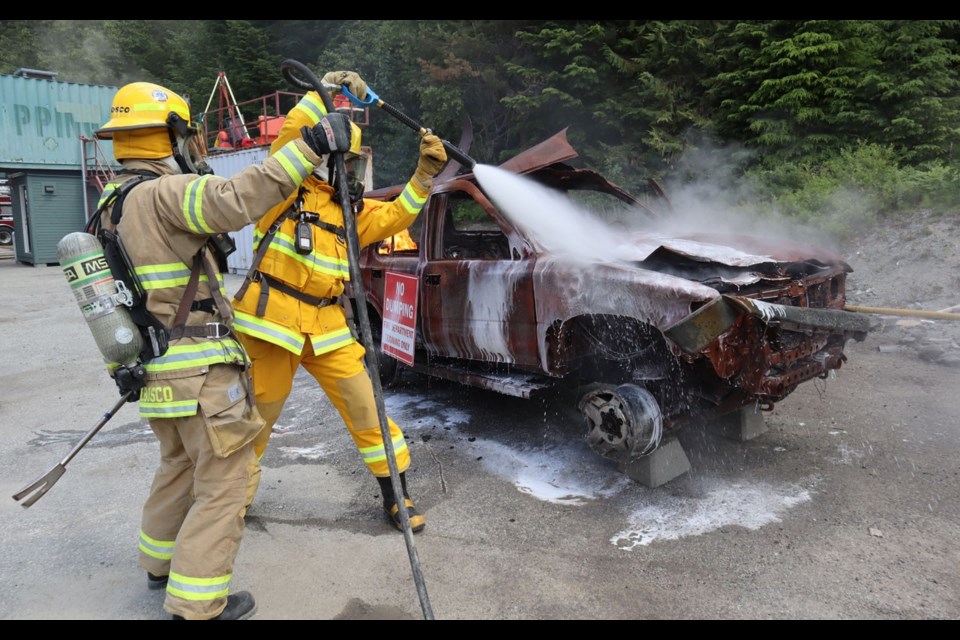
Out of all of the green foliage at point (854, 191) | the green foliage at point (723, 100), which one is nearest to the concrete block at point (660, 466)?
the green foliage at point (723, 100)

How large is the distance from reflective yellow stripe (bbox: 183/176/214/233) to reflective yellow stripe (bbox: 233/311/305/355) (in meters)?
0.77

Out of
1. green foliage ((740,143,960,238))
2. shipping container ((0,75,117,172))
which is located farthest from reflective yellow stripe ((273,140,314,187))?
shipping container ((0,75,117,172))

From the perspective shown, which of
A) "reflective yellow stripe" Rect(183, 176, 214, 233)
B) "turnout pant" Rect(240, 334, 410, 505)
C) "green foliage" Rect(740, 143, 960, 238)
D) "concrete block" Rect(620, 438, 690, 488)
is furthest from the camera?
"green foliage" Rect(740, 143, 960, 238)

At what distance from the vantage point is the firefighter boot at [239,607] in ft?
8.38

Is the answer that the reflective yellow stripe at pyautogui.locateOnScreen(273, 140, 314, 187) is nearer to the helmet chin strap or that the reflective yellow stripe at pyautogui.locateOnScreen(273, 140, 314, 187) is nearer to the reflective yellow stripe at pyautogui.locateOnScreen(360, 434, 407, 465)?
the helmet chin strap

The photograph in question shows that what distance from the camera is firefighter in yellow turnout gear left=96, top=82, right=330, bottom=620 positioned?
91.0 inches

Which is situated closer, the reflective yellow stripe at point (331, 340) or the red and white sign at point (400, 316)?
the reflective yellow stripe at point (331, 340)

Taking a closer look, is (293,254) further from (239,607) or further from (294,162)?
(239,607)

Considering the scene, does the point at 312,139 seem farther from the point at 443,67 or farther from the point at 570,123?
the point at 443,67

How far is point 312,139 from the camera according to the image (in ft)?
8.00

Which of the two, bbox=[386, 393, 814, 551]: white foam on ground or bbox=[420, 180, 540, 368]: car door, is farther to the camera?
bbox=[420, 180, 540, 368]: car door

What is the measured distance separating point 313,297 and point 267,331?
0.28 m

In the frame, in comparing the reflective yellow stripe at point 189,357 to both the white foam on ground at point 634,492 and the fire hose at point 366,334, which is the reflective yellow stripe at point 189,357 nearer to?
the fire hose at point 366,334

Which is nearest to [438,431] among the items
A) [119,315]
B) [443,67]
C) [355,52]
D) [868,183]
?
[119,315]
